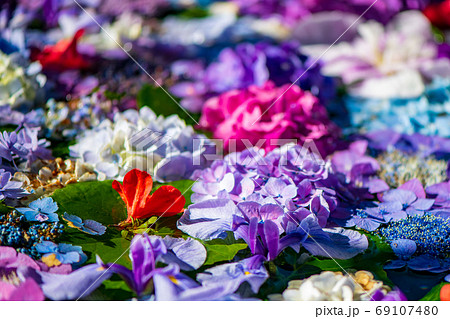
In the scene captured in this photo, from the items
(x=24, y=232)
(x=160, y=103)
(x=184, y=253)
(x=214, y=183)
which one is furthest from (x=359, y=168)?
(x=24, y=232)

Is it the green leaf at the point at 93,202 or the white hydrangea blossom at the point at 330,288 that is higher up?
the green leaf at the point at 93,202

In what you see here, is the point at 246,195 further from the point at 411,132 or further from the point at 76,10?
the point at 76,10

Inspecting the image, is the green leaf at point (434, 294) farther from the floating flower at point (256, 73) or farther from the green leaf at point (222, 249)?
the floating flower at point (256, 73)

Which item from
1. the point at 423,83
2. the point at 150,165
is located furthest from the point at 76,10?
the point at 423,83

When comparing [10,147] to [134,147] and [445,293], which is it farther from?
[445,293]

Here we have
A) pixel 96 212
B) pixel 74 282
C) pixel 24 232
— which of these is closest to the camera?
pixel 74 282

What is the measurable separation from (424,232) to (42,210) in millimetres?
642

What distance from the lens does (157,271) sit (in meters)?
0.67

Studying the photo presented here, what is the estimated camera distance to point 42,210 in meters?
0.80

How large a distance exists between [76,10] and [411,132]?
4.16 ft

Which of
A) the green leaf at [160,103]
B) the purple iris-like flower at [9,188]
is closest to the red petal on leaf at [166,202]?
the purple iris-like flower at [9,188]

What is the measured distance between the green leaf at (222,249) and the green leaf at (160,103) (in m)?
0.52

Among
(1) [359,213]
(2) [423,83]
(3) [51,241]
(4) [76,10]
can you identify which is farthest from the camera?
(4) [76,10]

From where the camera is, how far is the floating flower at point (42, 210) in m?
0.78
